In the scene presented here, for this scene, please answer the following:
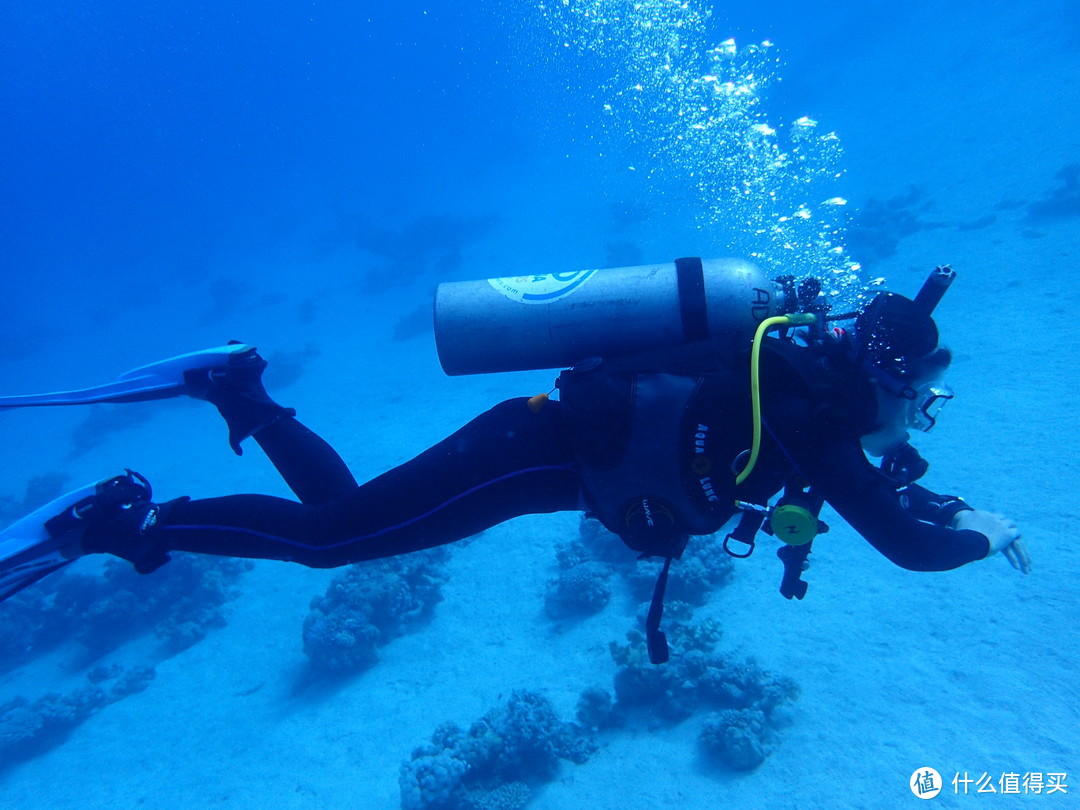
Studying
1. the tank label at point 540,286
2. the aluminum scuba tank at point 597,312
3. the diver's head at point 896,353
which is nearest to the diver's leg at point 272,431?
the aluminum scuba tank at point 597,312

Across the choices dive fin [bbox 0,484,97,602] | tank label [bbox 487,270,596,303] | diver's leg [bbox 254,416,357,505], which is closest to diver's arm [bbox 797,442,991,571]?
tank label [bbox 487,270,596,303]

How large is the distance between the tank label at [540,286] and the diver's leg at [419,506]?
683 mm

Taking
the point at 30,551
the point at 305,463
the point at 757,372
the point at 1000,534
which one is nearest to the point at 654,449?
the point at 757,372

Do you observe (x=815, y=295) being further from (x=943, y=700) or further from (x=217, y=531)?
(x=943, y=700)

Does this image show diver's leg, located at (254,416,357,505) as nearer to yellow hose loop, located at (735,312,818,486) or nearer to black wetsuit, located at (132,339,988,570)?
black wetsuit, located at (132,339,988,570)

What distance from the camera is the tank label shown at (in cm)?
323

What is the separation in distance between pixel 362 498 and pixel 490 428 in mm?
944

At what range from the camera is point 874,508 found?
2.68 m

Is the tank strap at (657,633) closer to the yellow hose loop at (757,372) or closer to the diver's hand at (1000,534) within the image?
the yellow hose loop at (757,372)

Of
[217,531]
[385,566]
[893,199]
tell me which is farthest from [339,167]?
[217,531]

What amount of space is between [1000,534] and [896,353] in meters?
1.32

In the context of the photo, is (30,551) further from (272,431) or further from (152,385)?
(272,431)

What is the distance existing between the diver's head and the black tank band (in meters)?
0.78

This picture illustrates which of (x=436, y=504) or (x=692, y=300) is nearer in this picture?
(x=692, y=300)
